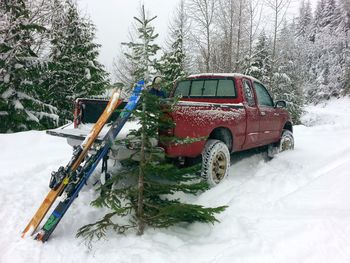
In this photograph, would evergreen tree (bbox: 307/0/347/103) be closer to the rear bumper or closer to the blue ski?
the rear bumper

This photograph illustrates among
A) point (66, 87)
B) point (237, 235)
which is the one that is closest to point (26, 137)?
point (237, 235)

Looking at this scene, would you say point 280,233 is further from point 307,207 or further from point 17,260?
point 17,260

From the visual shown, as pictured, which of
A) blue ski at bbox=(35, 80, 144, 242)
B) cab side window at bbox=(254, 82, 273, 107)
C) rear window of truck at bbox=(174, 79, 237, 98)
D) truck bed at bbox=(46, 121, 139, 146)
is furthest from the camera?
cab side window at bbox=(254, 82, 273, 107)

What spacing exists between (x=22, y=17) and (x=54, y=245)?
11.6m

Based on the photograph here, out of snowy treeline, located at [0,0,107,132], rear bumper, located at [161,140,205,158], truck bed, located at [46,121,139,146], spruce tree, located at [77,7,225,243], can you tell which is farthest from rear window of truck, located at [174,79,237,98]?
snowy treeline, located at [0,0,107,132]

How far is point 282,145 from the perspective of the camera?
284 inches

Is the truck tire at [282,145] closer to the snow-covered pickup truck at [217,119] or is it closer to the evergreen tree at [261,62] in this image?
the snow-covered pickup truck at [217,119]

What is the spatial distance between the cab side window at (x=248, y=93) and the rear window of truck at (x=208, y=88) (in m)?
0.32

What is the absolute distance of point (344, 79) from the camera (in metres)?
36.0

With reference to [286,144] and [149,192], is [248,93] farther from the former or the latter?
[149,192]

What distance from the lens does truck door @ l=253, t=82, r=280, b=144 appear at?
242 inches

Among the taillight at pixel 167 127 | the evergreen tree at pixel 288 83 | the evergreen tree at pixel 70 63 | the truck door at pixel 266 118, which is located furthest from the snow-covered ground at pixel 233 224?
the evergreen tree at pixel 288 83

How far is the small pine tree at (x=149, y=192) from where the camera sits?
133 inches

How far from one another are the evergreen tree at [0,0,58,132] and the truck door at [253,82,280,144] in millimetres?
9200
